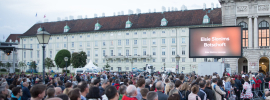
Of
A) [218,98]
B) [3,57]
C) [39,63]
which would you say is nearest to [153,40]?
[39,63]

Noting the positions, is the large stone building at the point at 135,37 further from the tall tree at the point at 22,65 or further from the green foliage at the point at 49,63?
the tall tree at the point at 22,65

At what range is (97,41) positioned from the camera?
80.7m

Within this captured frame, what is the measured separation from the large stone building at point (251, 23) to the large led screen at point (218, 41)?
28.1 meters

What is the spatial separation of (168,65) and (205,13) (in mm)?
15827

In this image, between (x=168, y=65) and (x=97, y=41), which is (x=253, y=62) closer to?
(x=168, y=65)

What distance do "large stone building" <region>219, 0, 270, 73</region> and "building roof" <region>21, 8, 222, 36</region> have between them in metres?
13.1

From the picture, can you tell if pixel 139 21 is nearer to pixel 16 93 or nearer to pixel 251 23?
pixel 251 23

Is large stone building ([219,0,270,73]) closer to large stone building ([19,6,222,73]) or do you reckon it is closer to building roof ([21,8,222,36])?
large stone building ([19,6,222,73])

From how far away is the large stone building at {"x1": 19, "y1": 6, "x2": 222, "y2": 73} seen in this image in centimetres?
6993

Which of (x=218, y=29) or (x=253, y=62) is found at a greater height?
(x=218, y=29)

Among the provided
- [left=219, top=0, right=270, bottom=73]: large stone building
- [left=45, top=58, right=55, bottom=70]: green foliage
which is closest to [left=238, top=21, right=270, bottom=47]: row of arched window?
[left=219, top=0, right=270, bottom=73]: large stone building

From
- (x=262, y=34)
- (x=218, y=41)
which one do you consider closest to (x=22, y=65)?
(x=262, y=34)

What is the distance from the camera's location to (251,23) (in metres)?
52.8

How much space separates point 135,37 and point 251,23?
31.3 m
